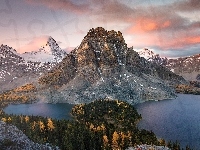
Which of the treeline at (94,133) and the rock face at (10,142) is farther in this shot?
the treeline at (94,133)

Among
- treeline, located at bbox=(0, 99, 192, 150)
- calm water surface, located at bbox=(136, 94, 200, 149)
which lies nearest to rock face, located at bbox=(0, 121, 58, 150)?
treeline, located at bbox=(0, 99, 192, 150)

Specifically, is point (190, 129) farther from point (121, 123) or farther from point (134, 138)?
point (134, 138)

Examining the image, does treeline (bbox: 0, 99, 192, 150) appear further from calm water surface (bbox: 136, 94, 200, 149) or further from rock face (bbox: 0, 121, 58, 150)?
rock face (bbox: 0, 121, 58, 150)

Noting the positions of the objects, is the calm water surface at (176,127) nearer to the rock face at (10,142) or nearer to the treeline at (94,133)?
the treeline at (94,133)

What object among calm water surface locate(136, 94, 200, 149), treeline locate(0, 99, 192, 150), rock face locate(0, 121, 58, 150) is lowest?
calm water surface locate(136, 94, 200, 149)

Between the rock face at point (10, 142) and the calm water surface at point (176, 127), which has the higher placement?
the rock face at point (10, 142)

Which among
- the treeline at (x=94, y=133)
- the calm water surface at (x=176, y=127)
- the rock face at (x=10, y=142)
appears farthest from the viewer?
the calm water surface at (x=176, y=127)

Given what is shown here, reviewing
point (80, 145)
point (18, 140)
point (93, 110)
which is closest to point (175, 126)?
point (93, 110)

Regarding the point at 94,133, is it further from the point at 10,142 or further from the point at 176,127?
the point at 176,127

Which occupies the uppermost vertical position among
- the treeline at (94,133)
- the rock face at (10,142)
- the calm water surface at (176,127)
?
the rock face at (10,142)

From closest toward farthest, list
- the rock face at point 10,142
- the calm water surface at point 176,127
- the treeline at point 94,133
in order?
1. the rock face at point 10,142
2. the treeline at point 94,133
3. the calm water surface at point 176,127

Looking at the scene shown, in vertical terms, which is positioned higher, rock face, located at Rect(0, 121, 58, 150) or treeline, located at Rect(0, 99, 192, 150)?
rock face, located at Rect(0, 121, 58, 150)

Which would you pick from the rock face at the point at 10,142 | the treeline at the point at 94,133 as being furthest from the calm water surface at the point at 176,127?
the rock face at the point at 10,142

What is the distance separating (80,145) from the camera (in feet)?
342
